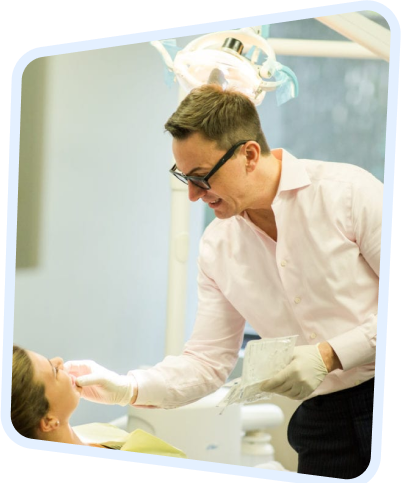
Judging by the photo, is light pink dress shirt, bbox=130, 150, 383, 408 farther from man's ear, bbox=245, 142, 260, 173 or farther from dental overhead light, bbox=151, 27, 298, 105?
dental overhead light, bbox=151, 27, 298, 105

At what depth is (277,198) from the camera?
2035 millimetres

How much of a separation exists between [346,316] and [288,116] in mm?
539

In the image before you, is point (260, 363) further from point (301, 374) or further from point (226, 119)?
point (226, 119)

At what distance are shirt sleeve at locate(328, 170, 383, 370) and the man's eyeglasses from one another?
0.33 m

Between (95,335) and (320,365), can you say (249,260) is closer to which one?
(320,365)

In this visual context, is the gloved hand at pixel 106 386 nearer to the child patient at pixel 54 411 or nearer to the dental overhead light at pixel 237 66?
the child patient at pixel 54 411

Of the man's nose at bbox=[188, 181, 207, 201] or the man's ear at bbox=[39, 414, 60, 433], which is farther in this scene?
→ the man's ear at bbox=[39, 414, 60, 433]

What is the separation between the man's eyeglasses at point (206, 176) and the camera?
2023 millimetres

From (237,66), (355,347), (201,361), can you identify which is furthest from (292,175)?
(201,361)

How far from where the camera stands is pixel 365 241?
1.92m

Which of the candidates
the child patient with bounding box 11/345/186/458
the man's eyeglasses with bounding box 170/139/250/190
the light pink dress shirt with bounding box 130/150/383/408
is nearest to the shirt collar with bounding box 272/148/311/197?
the light pink dress shirt with bounding box 130/150/383/408

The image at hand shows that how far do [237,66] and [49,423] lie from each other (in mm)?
1172

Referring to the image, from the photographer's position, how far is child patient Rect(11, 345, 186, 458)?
7.39ft

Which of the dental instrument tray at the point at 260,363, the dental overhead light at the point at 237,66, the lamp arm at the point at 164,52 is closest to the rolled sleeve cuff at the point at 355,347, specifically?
the dental instrument tray at the point at 260,363
